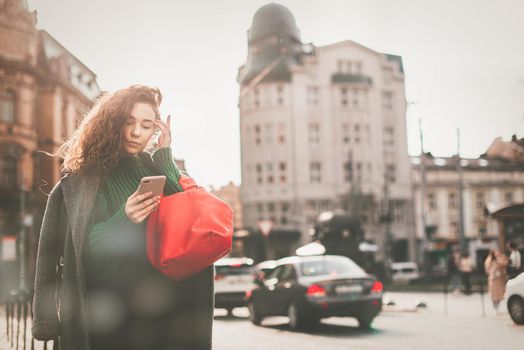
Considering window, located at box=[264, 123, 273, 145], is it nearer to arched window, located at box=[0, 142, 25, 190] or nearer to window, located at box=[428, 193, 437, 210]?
window, located at box=[428, 193, 437, 210]

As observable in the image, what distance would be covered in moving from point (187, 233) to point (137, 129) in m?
0.53

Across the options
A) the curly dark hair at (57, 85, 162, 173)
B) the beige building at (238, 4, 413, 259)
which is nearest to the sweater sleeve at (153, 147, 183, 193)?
the curly dark hair at (57, 85, 162, 173)

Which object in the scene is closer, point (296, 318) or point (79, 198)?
point (79, 198)

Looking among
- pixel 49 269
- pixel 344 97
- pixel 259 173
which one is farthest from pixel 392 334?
pixel 344 97

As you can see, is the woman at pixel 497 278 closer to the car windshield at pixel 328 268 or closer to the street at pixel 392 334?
the street at pixel 392 334

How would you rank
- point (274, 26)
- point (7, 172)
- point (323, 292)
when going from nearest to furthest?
point (323, 292) < point (7, 172) < point (274, 26)

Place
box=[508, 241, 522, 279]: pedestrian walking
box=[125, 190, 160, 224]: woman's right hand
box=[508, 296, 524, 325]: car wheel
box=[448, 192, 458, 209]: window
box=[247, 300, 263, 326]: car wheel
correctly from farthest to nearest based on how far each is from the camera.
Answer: box=[448, 192, 458, 209]: window
box=[508, 241, 522, 279]: pedestrian walking
box=[247, 300, 263, 326]: car wheel
box=[508, 296, 524, 325]: car wheel
box=[125, 190, 160, 224]: woman's right hand

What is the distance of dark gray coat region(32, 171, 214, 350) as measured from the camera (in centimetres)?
217

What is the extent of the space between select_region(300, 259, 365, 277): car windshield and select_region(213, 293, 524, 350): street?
101 centimetres

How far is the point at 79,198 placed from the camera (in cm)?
225

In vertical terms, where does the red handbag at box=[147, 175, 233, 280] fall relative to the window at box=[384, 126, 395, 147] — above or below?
below

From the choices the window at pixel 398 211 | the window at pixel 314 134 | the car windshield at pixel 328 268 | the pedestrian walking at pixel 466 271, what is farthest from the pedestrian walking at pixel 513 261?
the window at pixel 398 211

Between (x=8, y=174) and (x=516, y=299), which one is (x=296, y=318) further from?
(x=8, y=174)

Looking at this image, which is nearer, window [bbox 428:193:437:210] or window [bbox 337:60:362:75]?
window [bbox 337:60:362:75]
